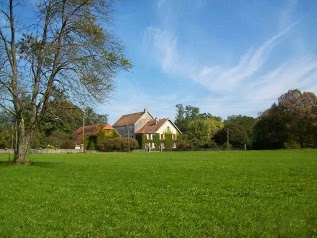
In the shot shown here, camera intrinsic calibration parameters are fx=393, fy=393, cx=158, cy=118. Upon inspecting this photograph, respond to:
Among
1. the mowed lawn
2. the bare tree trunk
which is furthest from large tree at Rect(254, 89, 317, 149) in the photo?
the mowed lawn

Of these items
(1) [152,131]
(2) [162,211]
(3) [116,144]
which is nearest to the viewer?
(2) [162,211]

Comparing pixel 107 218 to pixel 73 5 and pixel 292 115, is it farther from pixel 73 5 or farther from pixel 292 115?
pixel 292 115

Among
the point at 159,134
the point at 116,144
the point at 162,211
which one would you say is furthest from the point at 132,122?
the point at 162,211

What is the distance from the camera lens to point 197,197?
1168 centimetres

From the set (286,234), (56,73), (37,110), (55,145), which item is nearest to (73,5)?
(56,73)

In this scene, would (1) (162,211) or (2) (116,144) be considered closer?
(1) (162,211)

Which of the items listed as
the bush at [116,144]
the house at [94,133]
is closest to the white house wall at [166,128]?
the house at [94,133]

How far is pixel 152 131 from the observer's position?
108m

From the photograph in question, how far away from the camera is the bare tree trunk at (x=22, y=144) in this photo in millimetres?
28375

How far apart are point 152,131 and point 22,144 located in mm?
79678

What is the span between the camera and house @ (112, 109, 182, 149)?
354 feet

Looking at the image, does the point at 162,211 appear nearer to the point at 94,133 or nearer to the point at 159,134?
the point at 94,133

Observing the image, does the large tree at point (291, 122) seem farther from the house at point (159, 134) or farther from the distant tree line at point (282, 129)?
the house at point (159, 134)

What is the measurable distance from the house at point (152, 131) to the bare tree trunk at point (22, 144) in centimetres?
7830
